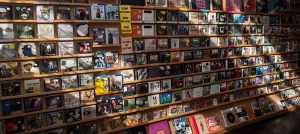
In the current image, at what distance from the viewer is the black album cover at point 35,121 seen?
3.86m

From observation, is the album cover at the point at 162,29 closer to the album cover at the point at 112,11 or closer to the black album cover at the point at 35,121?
the album cover at the point at 112,11

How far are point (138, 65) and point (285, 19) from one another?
185 inches

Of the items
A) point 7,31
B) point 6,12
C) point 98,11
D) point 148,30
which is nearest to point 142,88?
point 148,30

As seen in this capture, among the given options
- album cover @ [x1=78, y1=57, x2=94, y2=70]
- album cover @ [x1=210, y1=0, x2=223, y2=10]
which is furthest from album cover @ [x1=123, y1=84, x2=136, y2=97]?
album cover @ [x1=210, y1=0, x2=223, y2=10]

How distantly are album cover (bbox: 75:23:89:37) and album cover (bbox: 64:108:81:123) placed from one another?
1.09m

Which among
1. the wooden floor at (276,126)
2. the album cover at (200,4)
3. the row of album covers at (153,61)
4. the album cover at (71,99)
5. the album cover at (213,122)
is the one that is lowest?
the wooden floor at (276,126)

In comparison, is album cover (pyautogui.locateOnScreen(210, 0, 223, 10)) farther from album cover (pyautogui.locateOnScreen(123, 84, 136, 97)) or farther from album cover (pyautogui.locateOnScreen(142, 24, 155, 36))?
album cover (pyautogui.locateOnScreen(123, 84, 136, 97))

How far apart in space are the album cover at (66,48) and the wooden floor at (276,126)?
12.5 ft

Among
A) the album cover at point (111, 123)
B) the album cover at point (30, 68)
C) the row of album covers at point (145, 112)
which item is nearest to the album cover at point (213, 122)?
the row of album covers at point (145, 112)

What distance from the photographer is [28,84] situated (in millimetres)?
3812

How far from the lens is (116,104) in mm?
4645

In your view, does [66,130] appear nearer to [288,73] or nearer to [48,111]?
[48,111]

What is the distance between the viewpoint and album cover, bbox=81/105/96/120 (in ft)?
14.1

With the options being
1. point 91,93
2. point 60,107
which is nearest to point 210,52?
point 91,93
